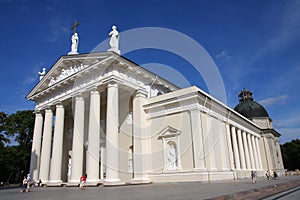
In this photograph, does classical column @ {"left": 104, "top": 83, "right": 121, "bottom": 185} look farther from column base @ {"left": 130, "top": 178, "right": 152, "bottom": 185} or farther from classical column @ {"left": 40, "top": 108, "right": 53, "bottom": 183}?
classical column @ {"left": 40, "top": 108, "right": 53, "bottom": 183}

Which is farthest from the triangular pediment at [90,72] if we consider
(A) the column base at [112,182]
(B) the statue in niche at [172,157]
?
(A) the column base at [112,182]

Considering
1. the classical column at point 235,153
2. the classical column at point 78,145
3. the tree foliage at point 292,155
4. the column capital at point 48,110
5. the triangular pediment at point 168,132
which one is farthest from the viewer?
the tree foliage at point 292,155

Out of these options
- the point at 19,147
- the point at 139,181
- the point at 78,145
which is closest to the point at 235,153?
the point at 139,181

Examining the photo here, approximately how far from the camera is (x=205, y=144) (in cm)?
1872

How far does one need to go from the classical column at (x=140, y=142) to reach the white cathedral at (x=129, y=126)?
8 cm

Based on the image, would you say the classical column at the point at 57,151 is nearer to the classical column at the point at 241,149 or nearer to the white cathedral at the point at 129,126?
the white cathedral at the point at 129,126

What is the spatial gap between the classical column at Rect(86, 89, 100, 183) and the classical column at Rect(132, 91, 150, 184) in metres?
3.37

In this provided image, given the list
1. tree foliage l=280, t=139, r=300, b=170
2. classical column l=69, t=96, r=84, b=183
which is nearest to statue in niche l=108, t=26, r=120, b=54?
classical column l=69, t=96, r=84, b=183

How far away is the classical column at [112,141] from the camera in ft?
55.4

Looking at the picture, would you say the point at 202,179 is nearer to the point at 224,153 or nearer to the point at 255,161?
the point at 224,153

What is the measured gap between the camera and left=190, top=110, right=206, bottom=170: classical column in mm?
17909

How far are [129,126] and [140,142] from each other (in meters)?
2.61

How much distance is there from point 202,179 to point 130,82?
9.61 meters

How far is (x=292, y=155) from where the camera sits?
65.8 metres
